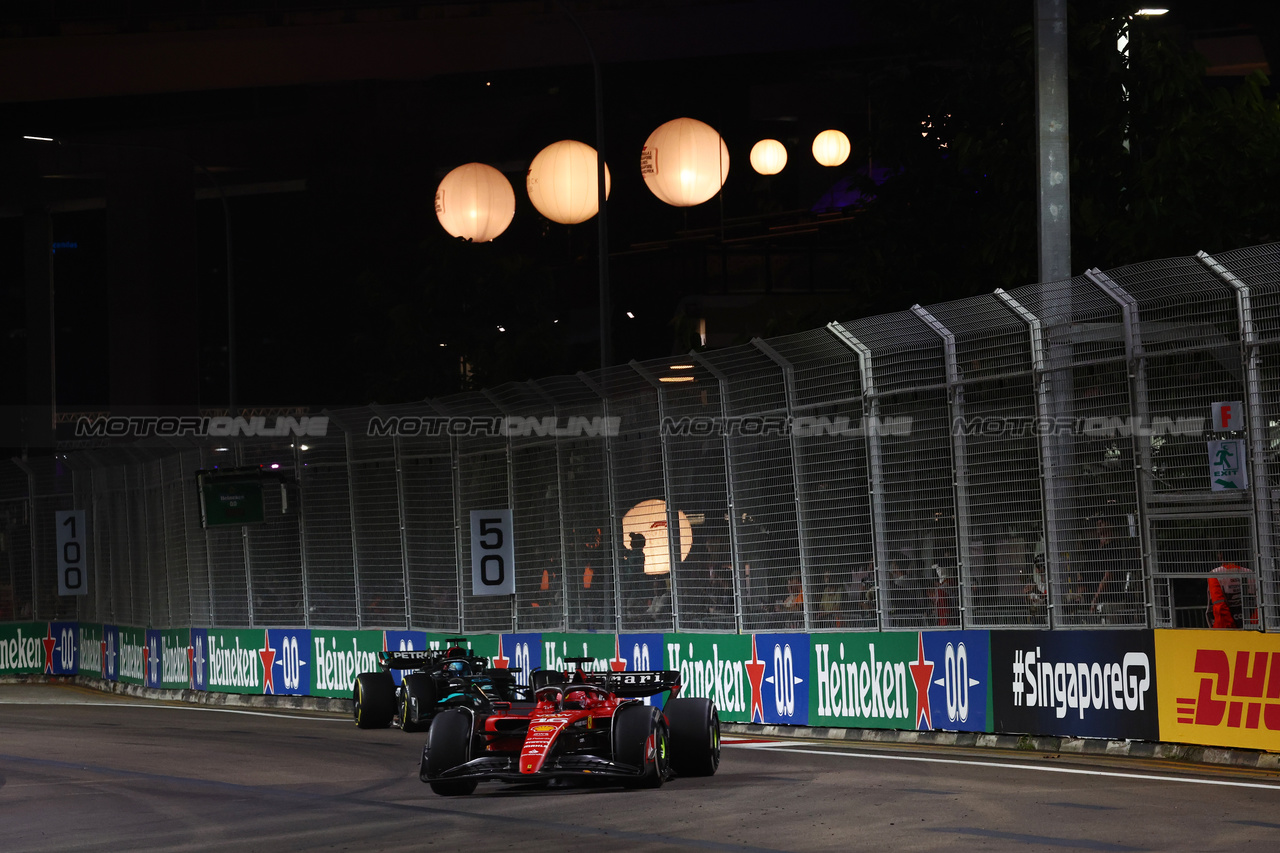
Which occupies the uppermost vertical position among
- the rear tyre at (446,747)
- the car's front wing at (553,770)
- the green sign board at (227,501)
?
the green sign board at (227,501)

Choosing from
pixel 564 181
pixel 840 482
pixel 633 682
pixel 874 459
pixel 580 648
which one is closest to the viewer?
pixel 633 682

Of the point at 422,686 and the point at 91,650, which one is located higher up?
the point at 91,650

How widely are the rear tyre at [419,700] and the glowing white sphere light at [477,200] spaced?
7.21 meters

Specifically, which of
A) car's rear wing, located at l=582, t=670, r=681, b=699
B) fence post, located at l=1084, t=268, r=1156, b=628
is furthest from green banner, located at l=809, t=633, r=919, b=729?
car's rear wing, located at l=582, t=670, r=681, b=699

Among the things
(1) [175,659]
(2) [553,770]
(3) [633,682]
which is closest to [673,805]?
(2) [553,770]

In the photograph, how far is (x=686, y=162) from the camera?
21969mm

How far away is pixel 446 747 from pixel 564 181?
10.8 metres

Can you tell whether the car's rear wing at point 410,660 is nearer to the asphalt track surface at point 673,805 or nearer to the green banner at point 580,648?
A: the asphalt track surface at point 673,805

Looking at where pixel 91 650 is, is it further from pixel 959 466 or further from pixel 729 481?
pixel 959 466

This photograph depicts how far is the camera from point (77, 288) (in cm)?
6894

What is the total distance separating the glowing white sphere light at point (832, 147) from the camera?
116ft

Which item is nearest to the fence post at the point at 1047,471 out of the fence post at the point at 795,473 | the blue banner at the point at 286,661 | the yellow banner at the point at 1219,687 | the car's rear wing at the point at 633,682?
the yellow banner at the point at 1219,687

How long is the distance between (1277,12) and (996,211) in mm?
24914

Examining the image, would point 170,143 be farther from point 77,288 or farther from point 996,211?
point 996,211
